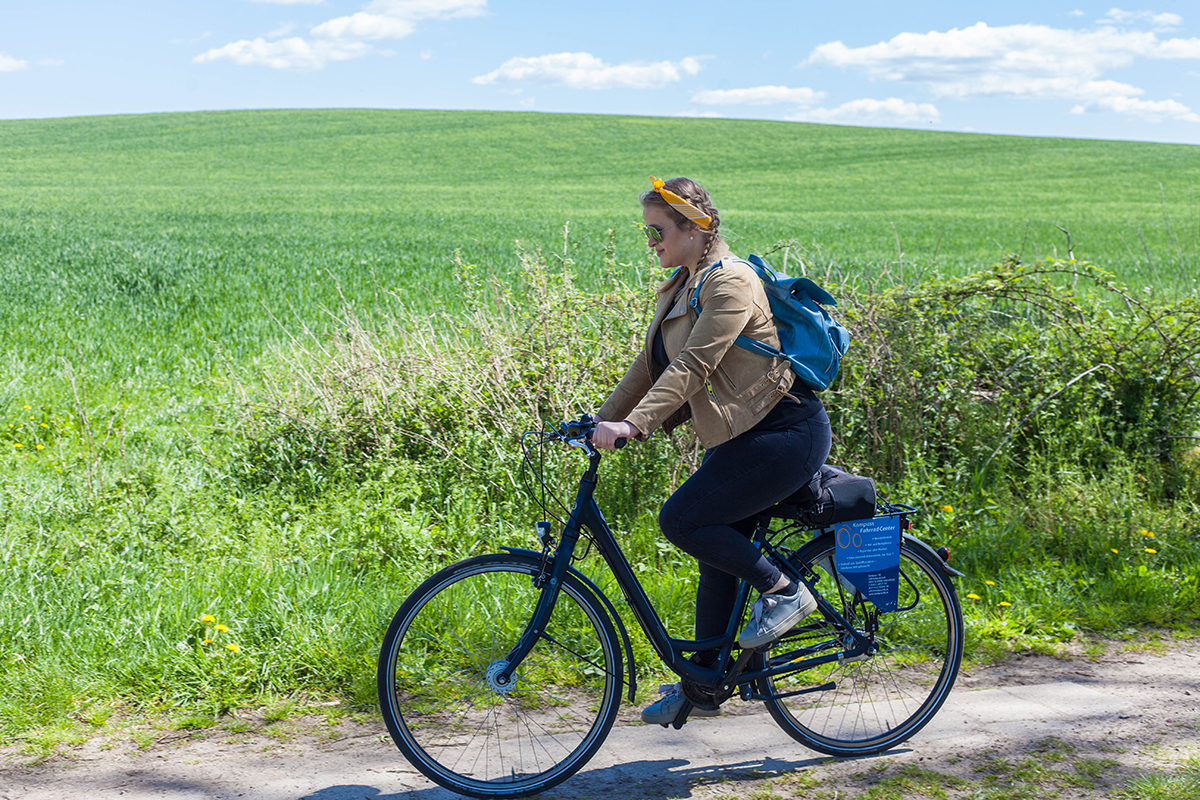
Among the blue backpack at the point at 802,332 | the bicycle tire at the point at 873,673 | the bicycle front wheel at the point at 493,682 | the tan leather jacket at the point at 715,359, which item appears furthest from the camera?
the bicycle tire at the point at 873,673

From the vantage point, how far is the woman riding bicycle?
125 inches

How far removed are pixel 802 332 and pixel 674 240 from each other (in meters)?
0.55

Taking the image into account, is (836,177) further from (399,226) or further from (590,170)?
(399,226)

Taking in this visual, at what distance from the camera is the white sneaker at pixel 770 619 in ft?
11.2

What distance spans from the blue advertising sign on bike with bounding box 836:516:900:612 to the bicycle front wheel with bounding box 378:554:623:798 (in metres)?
0.96

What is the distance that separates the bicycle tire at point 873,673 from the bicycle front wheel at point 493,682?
758 millimetres

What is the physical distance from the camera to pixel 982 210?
40844 millimetres

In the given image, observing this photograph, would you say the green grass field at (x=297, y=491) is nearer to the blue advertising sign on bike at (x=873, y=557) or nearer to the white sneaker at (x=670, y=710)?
the white sneaker at (x=670, y=710)

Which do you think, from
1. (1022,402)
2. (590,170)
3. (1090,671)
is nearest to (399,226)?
(590,170)

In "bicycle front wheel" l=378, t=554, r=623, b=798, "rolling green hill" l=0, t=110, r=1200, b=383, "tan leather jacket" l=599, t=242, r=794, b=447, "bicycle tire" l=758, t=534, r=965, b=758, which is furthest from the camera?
"rolling green hill" l=0, t=110, r=1200, b=383

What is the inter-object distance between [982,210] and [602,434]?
42007mm

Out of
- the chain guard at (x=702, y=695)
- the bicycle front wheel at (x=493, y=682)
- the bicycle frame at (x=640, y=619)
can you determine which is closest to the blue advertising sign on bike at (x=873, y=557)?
the bicycle frame at (x=640, y=619)

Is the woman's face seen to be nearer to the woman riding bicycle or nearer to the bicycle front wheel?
the woman riding bicycle

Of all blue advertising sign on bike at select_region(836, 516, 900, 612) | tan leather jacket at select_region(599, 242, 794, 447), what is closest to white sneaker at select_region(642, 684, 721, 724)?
blue advertising sign on bike at select_region(836, 516, 900, 612)
